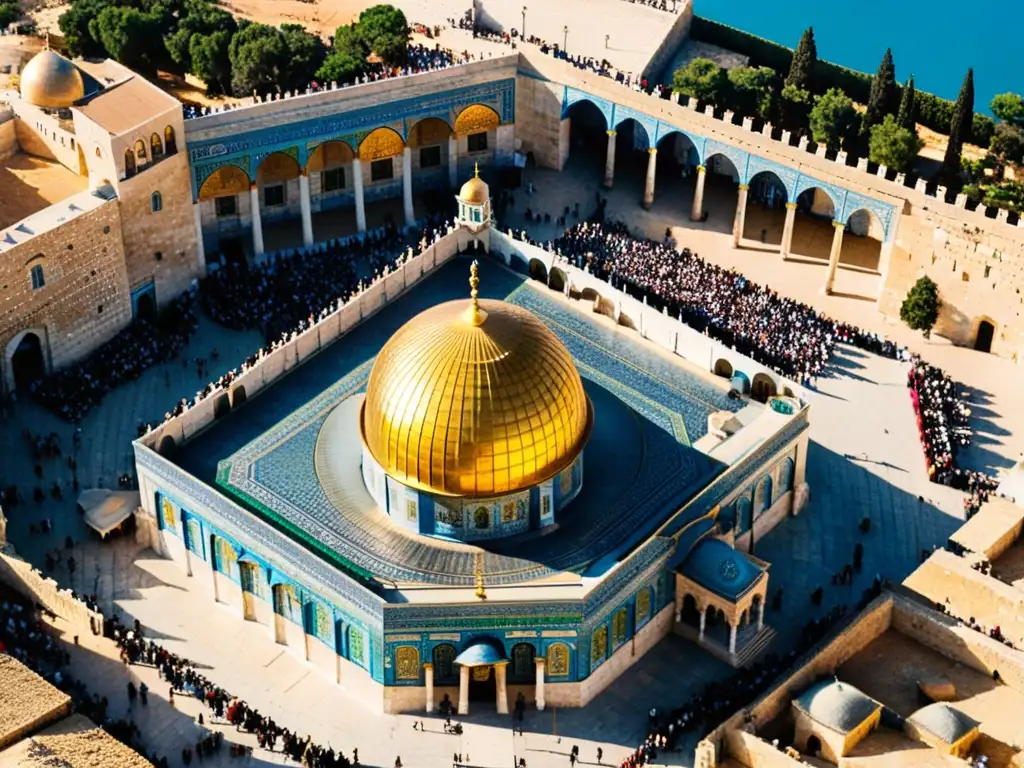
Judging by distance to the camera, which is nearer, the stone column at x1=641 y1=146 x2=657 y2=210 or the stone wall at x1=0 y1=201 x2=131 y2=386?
the stone wall at x1=0 y1=201 x2=131 y2=386

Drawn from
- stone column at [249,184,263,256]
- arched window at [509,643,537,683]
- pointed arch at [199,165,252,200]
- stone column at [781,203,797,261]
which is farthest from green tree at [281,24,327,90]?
arched window at [509,643,537,683]

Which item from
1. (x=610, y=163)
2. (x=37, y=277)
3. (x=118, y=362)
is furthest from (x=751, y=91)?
(x=37, y=277)

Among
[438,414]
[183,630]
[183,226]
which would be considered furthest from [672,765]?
[183,226]

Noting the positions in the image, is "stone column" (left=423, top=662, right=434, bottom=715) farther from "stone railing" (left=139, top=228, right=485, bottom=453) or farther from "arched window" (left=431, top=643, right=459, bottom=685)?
"stone railing" (left=139, top=228, right=485, bottom=453)

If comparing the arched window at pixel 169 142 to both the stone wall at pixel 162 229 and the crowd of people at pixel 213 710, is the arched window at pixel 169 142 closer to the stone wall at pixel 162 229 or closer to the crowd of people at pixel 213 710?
the stone wall at pixel 162 229

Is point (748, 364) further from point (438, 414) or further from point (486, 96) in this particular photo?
point (486, 96)
